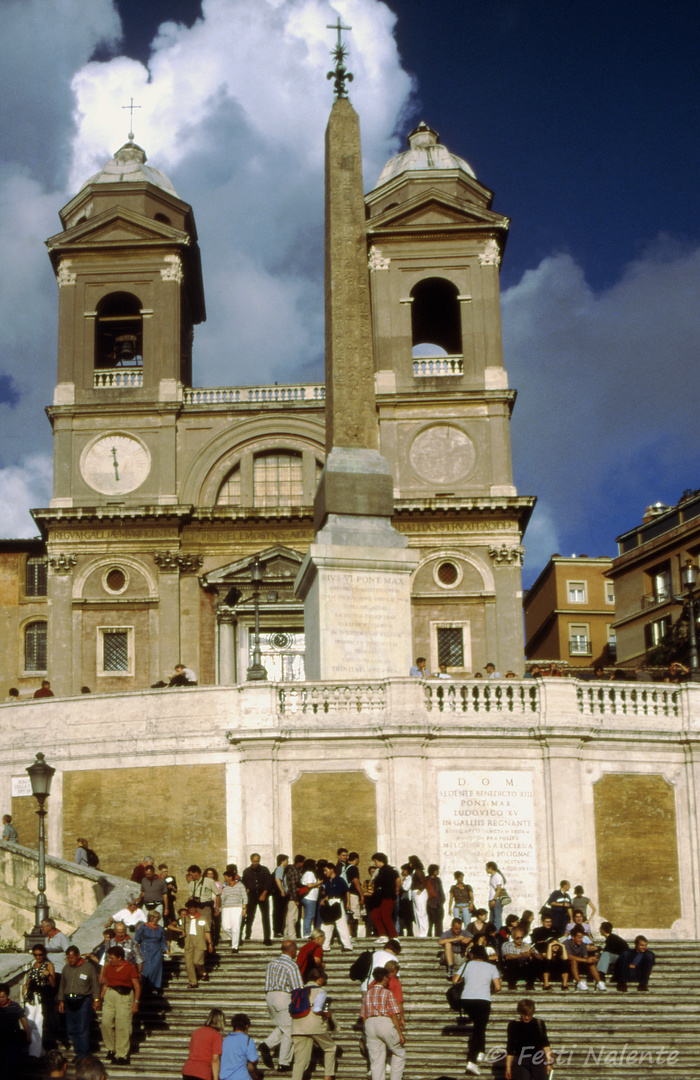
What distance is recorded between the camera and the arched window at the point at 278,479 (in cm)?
4544

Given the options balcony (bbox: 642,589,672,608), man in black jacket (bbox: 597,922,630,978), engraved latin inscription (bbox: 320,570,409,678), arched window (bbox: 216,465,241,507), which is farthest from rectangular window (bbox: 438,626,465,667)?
man in black jacket (bbox: 597,922,630,978)

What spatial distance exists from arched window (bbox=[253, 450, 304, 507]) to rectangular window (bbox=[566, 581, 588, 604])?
27.3 m

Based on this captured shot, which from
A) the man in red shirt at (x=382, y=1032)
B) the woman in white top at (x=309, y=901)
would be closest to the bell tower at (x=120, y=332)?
the woman in white top at (x=309, y=901)

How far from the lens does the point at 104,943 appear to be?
18703 mm

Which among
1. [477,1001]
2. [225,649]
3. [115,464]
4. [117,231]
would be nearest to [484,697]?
[477,1001]

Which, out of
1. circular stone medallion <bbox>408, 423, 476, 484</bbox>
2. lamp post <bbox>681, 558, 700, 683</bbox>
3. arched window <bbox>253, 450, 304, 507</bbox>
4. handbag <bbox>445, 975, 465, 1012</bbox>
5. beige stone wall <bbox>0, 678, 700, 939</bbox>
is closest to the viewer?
handbag <bbox>445, 975, 465, 1012</bbox>

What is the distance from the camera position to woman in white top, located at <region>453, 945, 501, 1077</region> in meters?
16.0

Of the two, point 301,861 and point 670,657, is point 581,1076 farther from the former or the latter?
point 670,657

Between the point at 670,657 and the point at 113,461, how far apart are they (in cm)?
2046

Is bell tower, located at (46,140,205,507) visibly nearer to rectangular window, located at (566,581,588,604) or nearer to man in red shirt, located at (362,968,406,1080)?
rectangular window, located at (566,581,588,604)

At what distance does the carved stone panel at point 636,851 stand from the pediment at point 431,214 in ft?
84.4

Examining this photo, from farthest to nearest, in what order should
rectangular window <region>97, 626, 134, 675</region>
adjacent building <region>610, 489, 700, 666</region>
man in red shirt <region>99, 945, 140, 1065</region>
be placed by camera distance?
1. adjacent building <region>610, 489, 700, 666</region>
2. rectangular window <region>97, 626, 134, 675</region>
3. man in red shirt <region>99, 945, 140, 1065</region>

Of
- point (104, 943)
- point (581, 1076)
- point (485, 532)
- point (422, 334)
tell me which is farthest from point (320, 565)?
point (422, 334)

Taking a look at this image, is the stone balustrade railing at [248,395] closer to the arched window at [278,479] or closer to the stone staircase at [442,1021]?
the arched window at [278,479]
